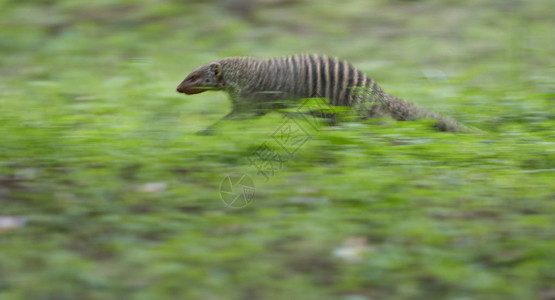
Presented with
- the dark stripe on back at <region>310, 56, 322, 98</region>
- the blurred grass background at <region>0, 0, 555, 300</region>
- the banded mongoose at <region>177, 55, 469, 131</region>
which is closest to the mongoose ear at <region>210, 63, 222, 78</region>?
the banded mongoose at <region>177, 55, 469, 131</region>

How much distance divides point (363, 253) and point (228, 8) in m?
4.93

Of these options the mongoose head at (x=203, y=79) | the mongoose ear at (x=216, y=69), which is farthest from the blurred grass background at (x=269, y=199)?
the mongoose ear at (x=216, y=69)

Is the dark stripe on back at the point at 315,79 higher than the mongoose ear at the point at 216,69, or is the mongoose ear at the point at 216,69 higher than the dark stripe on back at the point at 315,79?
the mongoose ear at the point at 216,69

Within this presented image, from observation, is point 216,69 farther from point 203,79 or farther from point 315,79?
point 315,79

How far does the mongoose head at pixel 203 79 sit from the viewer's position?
445cm

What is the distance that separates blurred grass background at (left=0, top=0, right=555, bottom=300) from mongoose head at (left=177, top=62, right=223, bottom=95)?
0.22 m

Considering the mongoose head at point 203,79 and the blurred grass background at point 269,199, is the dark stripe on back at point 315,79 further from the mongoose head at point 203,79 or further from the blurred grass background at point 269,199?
the mongoose head at point 203,79

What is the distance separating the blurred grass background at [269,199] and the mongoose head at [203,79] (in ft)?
0.74

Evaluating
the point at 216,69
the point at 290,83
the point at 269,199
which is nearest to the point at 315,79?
the point at 290,83

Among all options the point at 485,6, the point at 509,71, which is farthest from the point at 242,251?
the point at 485,6

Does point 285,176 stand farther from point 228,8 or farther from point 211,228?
point 228,8

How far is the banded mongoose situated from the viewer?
4.42 meters

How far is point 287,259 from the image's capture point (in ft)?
9.18

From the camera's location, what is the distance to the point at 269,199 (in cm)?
324
